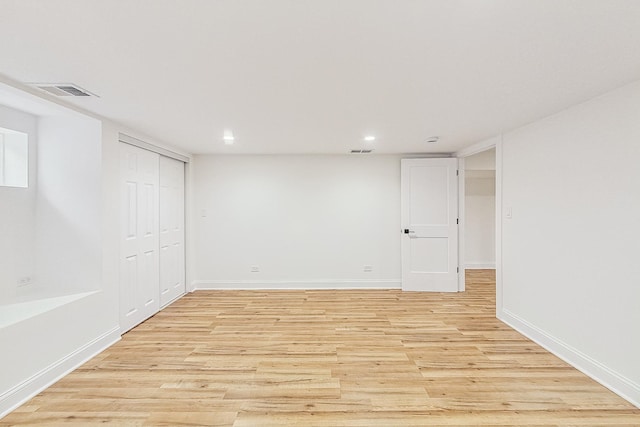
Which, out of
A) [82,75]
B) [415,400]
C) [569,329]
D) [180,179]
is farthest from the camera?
[180,179]

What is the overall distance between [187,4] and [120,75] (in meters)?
1.07

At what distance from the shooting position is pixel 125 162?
11.8 ft

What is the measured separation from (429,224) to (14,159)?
515 cm

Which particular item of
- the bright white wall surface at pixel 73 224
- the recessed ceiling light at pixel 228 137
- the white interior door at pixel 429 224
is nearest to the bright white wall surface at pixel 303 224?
the white interior door at pixel 429 224

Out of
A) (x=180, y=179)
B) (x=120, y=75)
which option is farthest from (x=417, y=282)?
(x=120, y=75)

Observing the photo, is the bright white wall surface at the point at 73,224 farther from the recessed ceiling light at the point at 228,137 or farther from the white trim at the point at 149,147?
the recessed ceiling light at the point at 228,137

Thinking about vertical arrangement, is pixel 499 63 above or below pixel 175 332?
above

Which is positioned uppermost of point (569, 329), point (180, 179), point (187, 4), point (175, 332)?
point (187, 4)

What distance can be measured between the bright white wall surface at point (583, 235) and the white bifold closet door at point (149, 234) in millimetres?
4387

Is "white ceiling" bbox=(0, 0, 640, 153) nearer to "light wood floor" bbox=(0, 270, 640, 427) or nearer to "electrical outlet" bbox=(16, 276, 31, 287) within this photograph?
"electrical outlet" bbox=(16, 276, 31, 287)

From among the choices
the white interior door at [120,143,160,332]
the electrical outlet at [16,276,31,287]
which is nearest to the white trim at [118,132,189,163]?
the white interior door at [120,143,160,332]

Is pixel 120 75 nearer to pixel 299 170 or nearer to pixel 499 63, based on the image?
pixel 499 63

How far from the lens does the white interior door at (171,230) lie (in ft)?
14.8

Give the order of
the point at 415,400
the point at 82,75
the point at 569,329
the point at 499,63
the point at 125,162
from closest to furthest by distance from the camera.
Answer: the point at 499,63 → the point at 82,75 → the point at 415,400 → the point at 569,329 → the point at 125,162
